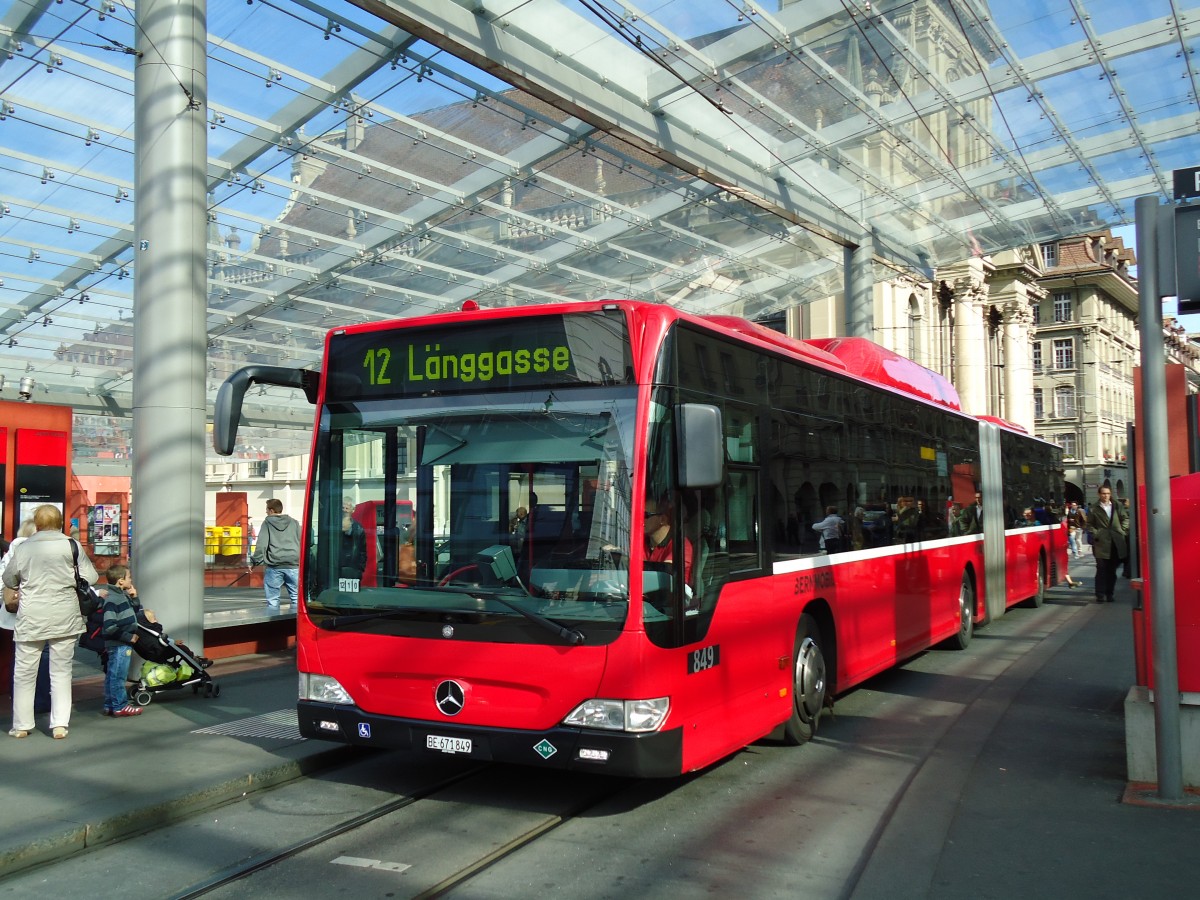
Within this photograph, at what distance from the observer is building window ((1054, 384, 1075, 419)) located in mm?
73562

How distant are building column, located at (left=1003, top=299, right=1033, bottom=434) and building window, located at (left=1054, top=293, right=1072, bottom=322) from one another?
59.8 ft

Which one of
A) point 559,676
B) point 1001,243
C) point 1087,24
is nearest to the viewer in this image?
point 559,676

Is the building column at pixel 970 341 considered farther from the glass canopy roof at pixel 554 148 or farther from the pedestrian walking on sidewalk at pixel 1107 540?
the pedestrian walking on sidewalk at pixel 1107 540

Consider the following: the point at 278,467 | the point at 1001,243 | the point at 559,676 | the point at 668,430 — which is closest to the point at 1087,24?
the point at 1001,243

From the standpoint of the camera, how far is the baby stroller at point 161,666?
872cm

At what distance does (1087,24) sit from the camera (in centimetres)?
1402

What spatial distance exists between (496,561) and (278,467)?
29.9m

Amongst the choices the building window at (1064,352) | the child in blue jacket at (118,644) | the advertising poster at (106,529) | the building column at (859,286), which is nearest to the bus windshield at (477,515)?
the child in blue jacket at (118,644)

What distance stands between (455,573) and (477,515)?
0.35 metres

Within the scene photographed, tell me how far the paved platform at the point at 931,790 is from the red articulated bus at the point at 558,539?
100 centimetres

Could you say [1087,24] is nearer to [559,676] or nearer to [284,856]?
[559,676]

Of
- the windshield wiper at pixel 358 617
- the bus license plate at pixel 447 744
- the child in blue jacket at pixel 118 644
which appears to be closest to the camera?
the bus license plate at pixel 447 744

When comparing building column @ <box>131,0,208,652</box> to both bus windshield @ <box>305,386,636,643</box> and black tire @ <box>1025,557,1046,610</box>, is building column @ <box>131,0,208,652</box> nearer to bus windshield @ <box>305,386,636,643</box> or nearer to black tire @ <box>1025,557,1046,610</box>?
bus windshield @ <box>305,386,636,643</box>

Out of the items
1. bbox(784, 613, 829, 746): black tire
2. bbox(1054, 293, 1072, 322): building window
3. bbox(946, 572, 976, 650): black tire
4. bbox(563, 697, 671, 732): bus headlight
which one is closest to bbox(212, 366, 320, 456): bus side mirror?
bbox(563, 697, 671, 732): bus headlight
